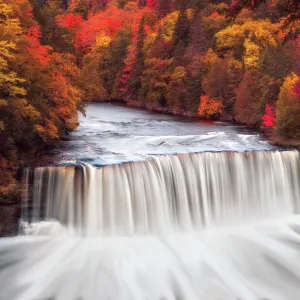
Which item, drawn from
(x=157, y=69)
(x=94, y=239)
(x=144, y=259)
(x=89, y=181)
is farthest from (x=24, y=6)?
(x=157, y=69)

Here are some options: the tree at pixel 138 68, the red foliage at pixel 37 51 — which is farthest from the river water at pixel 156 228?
the tree at pixel 138 68

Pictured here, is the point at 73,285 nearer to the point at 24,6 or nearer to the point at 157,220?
the point at 157,220

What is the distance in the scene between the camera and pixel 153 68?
175 ft

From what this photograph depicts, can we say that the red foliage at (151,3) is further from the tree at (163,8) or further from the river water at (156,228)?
the river water at (156,228)

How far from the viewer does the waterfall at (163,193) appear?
1684 centimetres

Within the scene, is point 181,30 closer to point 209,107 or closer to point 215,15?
point 215,15

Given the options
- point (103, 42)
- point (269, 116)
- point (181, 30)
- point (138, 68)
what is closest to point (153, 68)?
point (181, 30)

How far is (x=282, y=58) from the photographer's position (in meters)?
32.7

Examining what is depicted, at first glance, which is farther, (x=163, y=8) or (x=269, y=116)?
(x=163, y=8)

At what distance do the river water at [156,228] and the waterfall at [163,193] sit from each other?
0.04m

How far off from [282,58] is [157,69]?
73.7 feet

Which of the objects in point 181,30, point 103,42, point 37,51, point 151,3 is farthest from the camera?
point 151,3

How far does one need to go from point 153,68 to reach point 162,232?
125 ft

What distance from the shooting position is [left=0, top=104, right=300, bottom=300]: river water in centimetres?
1440
